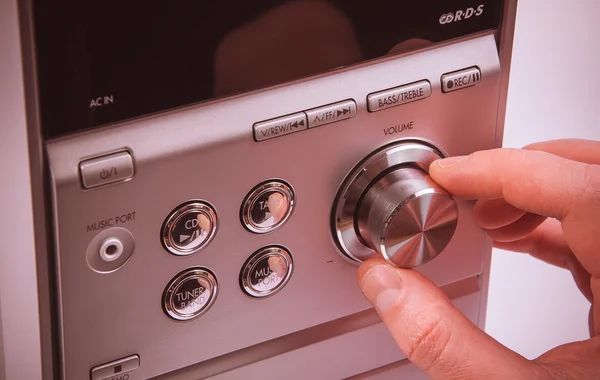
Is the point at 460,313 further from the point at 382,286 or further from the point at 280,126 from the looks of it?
the point at 280,126

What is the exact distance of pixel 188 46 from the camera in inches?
13.8

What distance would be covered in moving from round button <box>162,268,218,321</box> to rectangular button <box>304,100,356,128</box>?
9 centimetres

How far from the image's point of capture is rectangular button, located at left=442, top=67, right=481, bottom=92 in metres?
0.43

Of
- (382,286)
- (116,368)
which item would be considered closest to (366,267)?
(382,286)

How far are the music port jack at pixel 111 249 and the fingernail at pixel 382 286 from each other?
0.46 ft

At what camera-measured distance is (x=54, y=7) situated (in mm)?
315

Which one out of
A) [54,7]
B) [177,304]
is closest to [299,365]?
[177,304]

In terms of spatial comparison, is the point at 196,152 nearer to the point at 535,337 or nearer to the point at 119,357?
the point at 119,357

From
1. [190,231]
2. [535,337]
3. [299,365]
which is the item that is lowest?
[535,337]

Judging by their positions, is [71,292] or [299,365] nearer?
[71,292]

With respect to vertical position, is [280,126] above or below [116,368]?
above

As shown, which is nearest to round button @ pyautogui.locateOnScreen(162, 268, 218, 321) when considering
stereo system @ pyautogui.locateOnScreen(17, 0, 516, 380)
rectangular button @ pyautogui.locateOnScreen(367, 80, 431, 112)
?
stereo system @ pyautogui.locateOnScreen(17, 0, 516, 380)

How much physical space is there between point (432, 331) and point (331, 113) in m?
0.13

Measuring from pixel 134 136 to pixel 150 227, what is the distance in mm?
47
